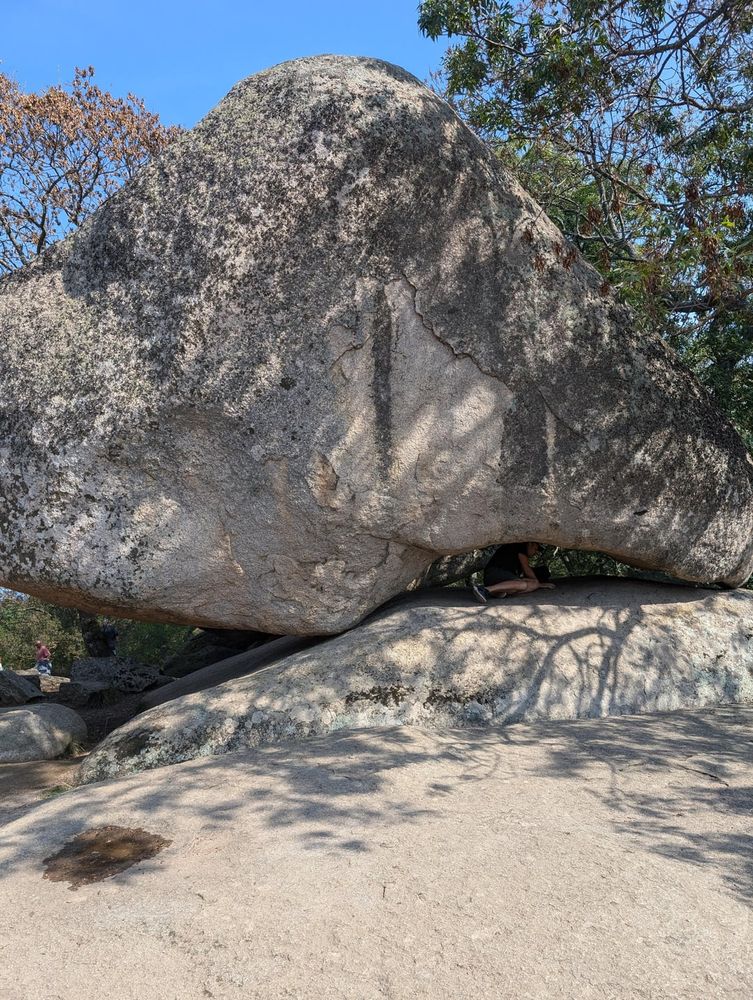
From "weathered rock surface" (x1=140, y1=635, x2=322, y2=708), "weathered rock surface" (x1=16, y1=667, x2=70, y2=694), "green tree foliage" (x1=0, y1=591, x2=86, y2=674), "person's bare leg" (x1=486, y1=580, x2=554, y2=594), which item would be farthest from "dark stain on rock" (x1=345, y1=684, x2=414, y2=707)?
"green tree foliage" (x1=0, y1=591, x2=86, y2=674)

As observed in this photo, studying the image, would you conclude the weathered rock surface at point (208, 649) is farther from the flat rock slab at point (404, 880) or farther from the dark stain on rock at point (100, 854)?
the dark stain on rock at point (100, 854)

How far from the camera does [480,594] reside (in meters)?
7.66

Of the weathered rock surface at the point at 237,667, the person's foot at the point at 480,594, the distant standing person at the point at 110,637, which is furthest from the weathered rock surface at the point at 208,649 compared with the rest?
the person's foot at the point at 480,594

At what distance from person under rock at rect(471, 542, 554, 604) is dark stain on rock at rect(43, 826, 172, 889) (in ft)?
13.1

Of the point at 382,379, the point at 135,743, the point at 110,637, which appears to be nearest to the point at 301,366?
the point at 382,379

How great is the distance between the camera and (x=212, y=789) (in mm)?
5016

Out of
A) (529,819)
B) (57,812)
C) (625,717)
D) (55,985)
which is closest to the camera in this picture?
(55,985)

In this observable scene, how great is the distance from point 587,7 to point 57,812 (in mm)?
6926

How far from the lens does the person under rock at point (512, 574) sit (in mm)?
7897

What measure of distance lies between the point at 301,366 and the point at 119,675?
7366mm

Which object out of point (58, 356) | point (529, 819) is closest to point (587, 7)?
point (58, 356)

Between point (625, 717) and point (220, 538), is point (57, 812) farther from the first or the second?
point (625, 717)

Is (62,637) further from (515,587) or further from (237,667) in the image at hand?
(515,587)

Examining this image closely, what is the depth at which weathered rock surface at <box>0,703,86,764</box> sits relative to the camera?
25.0ft
